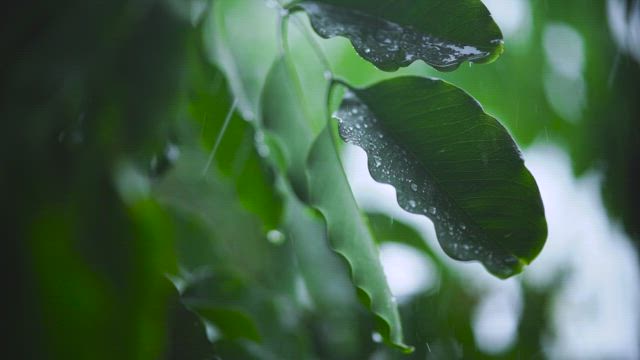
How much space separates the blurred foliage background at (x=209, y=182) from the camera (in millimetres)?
381

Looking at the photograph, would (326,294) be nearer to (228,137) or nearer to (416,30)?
(228,137)

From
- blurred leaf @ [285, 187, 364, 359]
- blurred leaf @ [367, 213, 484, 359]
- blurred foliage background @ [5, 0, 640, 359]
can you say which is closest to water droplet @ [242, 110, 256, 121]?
blurred foliage background @ [5, 0, 640, 359]

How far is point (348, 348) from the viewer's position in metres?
0.83

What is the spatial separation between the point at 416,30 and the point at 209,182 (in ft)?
1.36

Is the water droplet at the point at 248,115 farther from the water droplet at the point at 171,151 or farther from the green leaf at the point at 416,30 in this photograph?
the green leaf at the point at 416,30

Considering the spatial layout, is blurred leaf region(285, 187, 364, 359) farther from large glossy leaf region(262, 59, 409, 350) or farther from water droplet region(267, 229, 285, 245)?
large glossy leaf region(262, 59, 409, 350)

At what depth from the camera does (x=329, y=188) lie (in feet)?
1.83

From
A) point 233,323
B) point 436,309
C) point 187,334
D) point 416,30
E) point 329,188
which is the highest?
point 416,30

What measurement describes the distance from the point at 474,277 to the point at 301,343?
359mm

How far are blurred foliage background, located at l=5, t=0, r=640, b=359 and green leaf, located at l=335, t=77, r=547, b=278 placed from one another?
182 millimetres

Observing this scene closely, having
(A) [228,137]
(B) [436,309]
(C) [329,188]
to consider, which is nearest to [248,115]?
(A) [228,137]

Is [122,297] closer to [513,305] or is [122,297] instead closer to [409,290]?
[409,290]

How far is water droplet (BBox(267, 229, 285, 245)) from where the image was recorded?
30.5 inches

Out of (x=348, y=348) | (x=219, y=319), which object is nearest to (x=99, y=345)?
(x=219, y=319)
